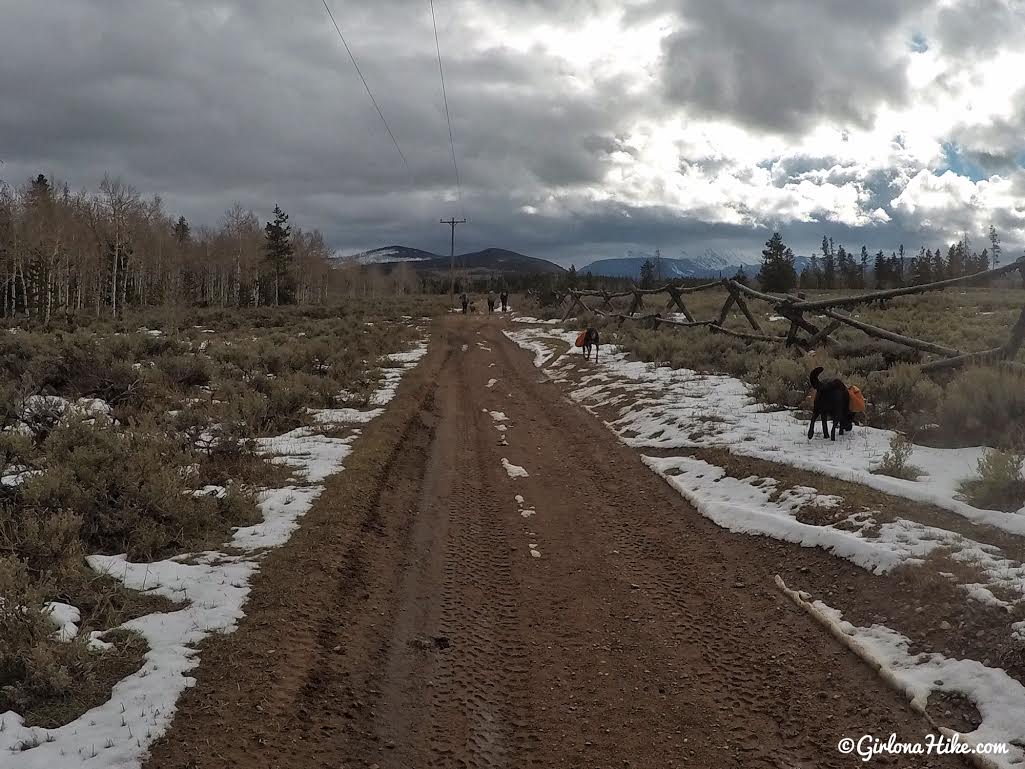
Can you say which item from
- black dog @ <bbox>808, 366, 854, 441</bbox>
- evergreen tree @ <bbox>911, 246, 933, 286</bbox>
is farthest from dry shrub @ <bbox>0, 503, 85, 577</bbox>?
evergreen tree @ <bbox>911, 246, 933, 286</bbox>

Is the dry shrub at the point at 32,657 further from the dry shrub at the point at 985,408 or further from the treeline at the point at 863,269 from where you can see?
the treeline at the point at 863,269

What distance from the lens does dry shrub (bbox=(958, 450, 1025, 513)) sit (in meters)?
5.62

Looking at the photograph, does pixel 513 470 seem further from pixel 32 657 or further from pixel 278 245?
pixel 278 245

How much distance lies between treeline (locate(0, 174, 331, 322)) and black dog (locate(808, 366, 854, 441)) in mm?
43050

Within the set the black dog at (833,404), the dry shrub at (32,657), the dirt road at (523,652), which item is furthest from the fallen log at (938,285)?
the dry shrub at (32,657)

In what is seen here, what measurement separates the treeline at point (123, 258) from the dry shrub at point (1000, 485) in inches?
1774

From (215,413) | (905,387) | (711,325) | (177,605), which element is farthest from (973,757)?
(711,325)

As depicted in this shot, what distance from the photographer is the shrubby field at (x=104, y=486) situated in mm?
3781

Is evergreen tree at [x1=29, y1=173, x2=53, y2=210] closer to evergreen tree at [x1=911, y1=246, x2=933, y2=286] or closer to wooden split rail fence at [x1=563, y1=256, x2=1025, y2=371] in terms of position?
wooden split rail fence at [x1=563, y1=256, x2=1025, y2=371]

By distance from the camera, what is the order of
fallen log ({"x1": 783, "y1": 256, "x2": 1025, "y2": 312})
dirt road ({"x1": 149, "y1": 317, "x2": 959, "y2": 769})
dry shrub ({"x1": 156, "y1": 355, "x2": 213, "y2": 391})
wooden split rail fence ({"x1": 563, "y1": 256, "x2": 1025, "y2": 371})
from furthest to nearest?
dry shrub ({"x1": 156, "y1": 355, "x2": 213, "y2": 391}) < fallen log ({"x1": 783, "y1": 256, "x2": 1025, "y2": 312}) < wooden split rail fence ({"x1": 563, "y1": 256, "x2": 1025, "y2": 371}) < dirt road ({"x1": 149, "y1": 317, "x2": 959, "y2": 769})

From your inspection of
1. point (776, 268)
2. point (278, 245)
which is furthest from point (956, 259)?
point (278, 245)

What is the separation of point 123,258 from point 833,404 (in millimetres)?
72532

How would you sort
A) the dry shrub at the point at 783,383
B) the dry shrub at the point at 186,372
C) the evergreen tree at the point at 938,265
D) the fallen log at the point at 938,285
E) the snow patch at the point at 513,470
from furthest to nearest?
the evergreen tree at the point at 938,265 < the dry shrub at the point at 186,372 < the dry shrub at the point at 783,383 < the fallen log at the point at 938,285 < the snow patch at the point at 513,470

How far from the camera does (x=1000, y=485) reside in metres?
5.70
